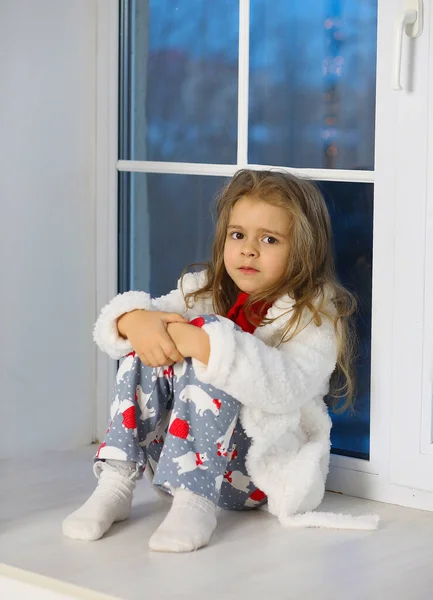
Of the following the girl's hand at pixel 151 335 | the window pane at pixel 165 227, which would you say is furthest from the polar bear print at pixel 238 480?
the window pane at pixel 165 227

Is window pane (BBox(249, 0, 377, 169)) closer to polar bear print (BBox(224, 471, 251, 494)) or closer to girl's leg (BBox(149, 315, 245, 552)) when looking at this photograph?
girl's leg (BBox(149, 315, 245, 552))

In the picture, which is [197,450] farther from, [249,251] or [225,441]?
[249,251]

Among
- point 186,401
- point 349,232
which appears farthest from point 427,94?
point 186,401

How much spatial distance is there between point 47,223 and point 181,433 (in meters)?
0.69

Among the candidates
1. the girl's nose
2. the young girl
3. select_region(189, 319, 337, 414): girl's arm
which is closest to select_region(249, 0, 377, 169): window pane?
the young girl

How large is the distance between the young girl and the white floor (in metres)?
0.04

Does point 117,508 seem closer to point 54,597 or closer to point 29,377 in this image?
point 54,597

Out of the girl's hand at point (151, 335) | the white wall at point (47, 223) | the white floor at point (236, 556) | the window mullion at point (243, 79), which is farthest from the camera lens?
the white wall at point (47, 223)

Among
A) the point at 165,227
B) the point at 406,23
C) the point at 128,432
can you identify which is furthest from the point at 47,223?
the point at 406,23

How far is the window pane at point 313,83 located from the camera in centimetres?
182

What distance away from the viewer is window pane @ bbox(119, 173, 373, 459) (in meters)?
1.86

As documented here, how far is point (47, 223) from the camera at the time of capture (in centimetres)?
215

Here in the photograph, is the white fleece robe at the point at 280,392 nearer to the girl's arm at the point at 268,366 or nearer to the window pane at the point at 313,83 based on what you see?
the girl's arm at the point at 268,366

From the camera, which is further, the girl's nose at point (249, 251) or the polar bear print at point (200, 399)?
the girl's nose at point (249, 251)
